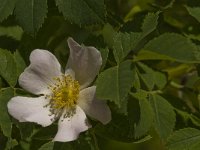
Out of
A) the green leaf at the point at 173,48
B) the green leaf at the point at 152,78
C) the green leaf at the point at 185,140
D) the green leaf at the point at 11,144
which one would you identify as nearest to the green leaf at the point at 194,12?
the green leaf at the point at 173,48

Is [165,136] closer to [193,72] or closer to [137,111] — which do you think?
[137,111]

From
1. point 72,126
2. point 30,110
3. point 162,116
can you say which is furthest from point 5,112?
point 162,116

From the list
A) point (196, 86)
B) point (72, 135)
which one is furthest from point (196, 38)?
point (72, 135)

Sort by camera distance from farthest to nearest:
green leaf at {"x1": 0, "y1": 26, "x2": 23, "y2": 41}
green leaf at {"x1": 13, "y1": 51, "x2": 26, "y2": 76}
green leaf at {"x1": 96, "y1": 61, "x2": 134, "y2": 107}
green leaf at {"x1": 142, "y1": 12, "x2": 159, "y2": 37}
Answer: green leaf at {"x1": 0, "y1": 26, "x2": 23, "y2": 41}
green leaf at {"x1": 13, "y1": 51, "x2": 26, "y2": 76}
green leaf at {"x1": 142, "y1": 12, "x2": 159, "y2": 37}
green leaf at {"x1": 96, "y1": 61, "x2": 134, "y2": 107}

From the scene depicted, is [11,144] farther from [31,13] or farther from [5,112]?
[31,13]

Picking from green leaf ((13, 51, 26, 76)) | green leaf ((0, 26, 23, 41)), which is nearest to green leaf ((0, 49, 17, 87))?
green leaf ((13, 51, 26, 76))

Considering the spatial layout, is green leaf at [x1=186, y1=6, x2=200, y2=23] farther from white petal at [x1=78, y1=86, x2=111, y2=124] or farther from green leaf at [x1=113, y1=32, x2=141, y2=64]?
white petal at [x1=78, y1=86, x2=111, y2=124]

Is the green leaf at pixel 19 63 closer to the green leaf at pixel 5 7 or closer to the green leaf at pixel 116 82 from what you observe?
the green leaf at pixel 5 7
